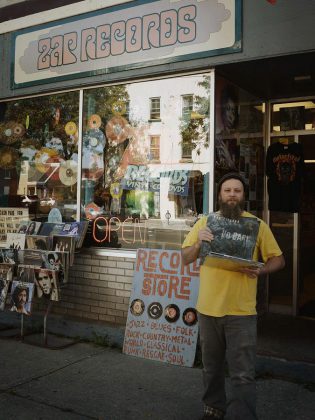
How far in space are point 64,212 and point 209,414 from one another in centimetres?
374

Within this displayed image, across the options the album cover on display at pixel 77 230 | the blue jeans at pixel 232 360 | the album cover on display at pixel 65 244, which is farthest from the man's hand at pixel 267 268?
the album cover on display at pixel 77 230

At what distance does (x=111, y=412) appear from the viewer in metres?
3.83

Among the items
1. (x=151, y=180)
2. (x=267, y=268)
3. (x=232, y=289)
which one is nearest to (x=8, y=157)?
(x=151, y=180)

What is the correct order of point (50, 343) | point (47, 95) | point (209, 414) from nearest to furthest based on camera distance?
point (209, 414), point (50, 343), point (47, 95)

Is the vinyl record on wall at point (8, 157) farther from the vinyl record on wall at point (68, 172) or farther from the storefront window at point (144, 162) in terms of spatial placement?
the storefront window at point (144, 162)

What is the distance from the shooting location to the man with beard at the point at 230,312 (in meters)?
3.18

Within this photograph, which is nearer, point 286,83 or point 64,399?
point 64,399

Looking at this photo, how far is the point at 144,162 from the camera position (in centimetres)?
602

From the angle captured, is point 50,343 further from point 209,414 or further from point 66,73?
point 66,73

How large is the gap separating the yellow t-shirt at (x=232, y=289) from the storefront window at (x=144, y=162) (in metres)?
1.97

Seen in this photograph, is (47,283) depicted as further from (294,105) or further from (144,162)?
(294,105)

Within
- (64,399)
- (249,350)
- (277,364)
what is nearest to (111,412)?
(64,399)

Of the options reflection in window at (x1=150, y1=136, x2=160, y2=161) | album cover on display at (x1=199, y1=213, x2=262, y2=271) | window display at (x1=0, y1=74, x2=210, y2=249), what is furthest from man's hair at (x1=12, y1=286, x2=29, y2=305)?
album cover on display at (x1=199, y1=213, x2=262, y2=271)

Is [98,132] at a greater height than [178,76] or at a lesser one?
lesser
